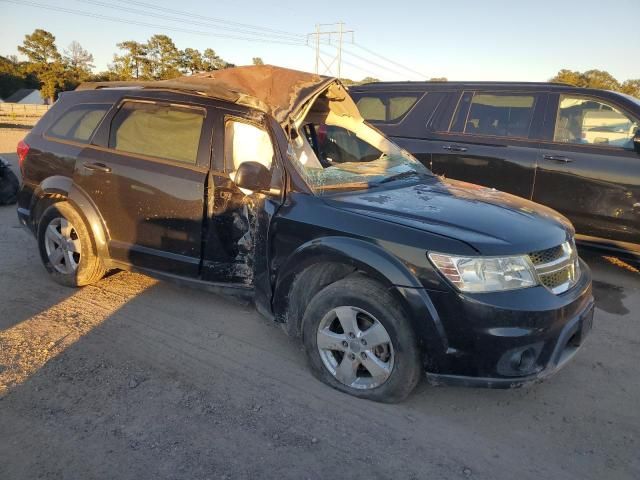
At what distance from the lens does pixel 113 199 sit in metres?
4.16

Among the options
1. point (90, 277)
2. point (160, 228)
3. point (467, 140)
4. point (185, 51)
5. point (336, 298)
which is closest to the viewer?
point (336, 298)

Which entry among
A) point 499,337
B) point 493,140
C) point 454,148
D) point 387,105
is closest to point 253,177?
point 499,337

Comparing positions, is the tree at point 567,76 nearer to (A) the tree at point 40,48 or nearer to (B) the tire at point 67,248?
(B) the tire at point 67,248

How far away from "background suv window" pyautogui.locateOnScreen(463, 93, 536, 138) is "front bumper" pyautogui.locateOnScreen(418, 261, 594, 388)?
3.50 m

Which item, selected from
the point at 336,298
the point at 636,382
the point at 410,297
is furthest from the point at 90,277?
the point at 636,382

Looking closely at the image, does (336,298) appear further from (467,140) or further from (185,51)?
(185,51)

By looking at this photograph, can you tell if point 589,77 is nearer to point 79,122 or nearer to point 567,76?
point 567,76

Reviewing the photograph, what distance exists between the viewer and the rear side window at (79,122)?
442 centimetres

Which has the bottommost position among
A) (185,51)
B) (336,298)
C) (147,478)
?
(147,478)

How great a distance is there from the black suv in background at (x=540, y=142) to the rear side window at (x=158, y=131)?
3.21 metres

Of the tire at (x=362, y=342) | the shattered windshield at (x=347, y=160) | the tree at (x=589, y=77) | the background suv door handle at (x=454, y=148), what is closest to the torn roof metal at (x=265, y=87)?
→ the shattered windshield at (x=347, y=160)

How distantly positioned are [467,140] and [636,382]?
3.45 metres

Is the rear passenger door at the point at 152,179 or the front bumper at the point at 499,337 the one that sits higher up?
the rear passenger door at the point at 152,179

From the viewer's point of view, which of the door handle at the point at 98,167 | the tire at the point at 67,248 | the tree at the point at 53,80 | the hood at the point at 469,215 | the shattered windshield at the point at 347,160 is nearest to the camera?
the hood at the point at 469,215
